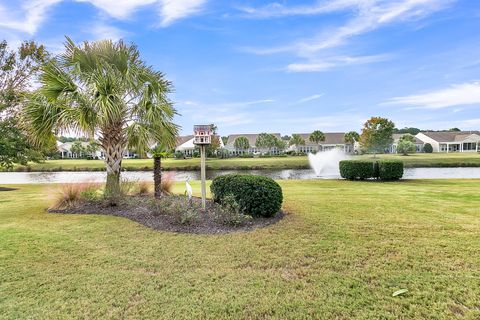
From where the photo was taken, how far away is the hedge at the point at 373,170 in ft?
50.4

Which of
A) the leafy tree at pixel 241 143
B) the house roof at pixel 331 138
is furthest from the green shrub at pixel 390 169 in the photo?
the house roof at pixel 331 138

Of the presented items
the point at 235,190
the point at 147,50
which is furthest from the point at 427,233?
the point at 147,50

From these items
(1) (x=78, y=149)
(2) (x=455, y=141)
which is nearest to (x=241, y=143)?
(1) (x=78, y=149)

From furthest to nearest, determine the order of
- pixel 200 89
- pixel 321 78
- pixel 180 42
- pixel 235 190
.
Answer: pixel 321 78
pixel 200 89
pixel 180 42
pixel 235 190

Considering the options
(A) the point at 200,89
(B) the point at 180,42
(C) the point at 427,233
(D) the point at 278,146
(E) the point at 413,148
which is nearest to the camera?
(C) the point at 427,233

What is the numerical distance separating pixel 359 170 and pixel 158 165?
38.1 feet

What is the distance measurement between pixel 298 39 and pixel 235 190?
906cm

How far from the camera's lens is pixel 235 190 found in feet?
21.1

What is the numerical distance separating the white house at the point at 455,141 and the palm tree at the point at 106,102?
67.6 m

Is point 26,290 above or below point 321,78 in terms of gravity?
below

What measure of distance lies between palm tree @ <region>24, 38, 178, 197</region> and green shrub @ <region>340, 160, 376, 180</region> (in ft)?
35.9

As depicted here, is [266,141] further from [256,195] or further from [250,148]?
[256,195]

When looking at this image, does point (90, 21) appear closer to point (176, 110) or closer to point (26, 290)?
point (176, 110)

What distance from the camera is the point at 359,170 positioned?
617 inches
